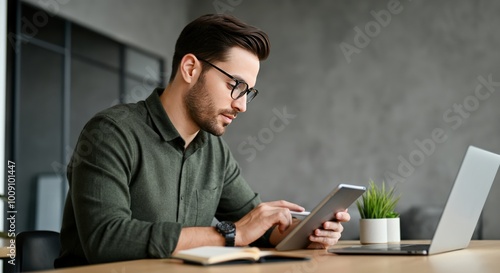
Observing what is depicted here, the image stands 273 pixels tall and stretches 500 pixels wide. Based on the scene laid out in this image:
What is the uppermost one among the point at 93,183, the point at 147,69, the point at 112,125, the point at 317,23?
the point at 317,23

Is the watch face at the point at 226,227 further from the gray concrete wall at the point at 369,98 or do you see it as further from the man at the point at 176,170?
the gray concrete wall at the point at 369,98

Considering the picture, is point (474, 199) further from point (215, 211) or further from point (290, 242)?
point (215, 211)

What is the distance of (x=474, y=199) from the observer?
1748 mm

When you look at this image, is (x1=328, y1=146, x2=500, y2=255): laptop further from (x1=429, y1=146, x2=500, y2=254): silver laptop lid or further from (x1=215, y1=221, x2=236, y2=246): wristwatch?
(x1=215, y1=221, x2=236, y2=246): wristwatch

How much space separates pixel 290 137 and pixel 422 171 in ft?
4.43

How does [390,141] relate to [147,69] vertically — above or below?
below

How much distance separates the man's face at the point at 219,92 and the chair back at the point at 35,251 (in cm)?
60

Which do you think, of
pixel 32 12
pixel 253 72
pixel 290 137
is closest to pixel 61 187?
pixel 32 12

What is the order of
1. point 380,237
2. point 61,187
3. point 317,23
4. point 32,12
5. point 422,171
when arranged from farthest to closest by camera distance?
point 317,23, point 422,171, point 61,187, point 32,12, point 380,237

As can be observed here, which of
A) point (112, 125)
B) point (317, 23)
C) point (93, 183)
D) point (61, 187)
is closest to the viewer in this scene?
point (93, 183)

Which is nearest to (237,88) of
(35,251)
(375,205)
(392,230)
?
(375,205)

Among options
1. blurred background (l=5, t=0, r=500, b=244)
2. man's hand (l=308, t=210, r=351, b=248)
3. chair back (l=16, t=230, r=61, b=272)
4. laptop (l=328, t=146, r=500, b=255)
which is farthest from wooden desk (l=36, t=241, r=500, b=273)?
blurred background (l=5, t=0, r=500, b=244)

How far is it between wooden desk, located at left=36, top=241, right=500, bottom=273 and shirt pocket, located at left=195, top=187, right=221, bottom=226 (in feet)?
1.97

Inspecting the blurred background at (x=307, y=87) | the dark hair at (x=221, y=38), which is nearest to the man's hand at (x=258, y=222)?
the dark hair at (x=221, y=38)
